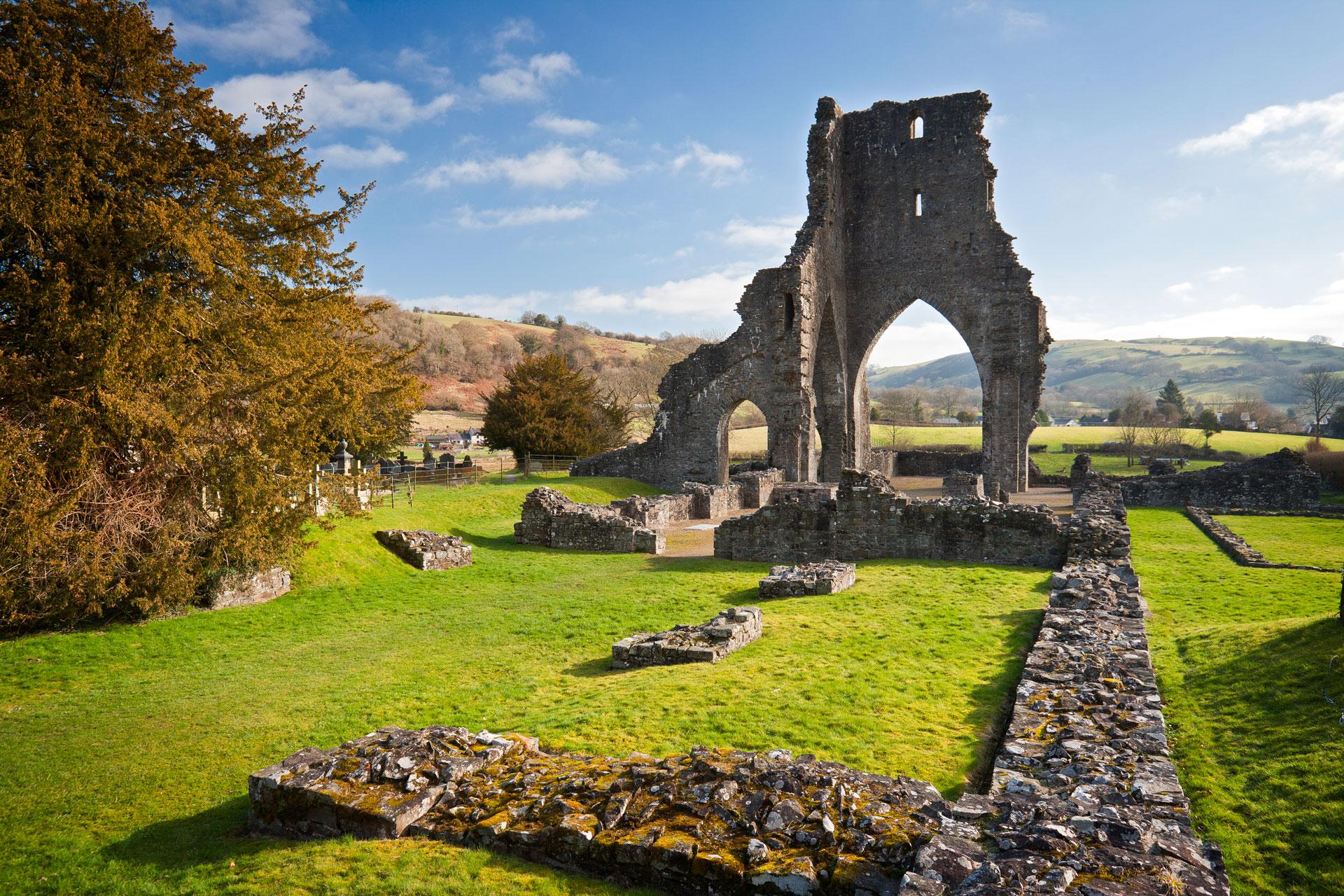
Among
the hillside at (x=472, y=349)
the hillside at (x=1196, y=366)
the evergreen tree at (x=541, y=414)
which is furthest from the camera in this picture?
the hillside at (x=1196, y=366)

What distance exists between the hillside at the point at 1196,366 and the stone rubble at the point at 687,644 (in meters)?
101

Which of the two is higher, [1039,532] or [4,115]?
[4,115]

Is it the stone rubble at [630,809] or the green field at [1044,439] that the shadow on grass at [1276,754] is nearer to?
the stone rubble at [630,809]

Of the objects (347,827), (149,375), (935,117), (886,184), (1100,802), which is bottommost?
(347,827)

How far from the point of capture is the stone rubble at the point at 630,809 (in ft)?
12.3

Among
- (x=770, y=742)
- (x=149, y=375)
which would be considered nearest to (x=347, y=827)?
(x=770, y=742)

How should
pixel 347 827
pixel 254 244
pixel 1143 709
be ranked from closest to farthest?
1. pixel 347 827
2. pixel 1143 709
3. pixel 254 244

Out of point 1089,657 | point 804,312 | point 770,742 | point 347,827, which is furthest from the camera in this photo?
point 804,312

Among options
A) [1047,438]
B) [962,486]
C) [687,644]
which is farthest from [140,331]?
[1047,438]

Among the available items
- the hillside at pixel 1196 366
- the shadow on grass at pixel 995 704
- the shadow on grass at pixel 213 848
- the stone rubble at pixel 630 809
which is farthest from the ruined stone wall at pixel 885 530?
the hillside at pixel 1196 366

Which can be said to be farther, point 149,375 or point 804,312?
point 804,312

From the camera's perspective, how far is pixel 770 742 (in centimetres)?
595

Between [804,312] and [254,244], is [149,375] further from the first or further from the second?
[804,312]

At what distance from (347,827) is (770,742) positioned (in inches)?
121
